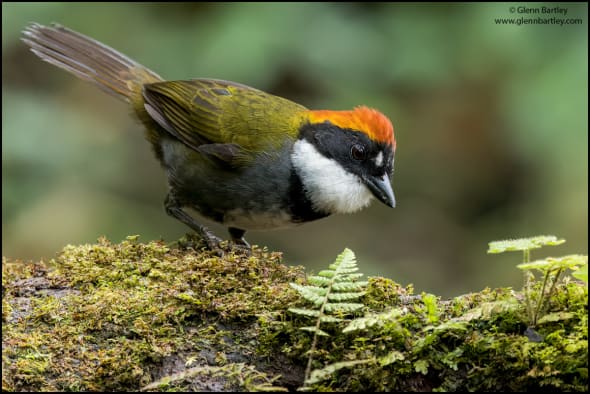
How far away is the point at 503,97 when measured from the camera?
6344mm

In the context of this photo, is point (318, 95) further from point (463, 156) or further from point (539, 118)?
point (539, 118)

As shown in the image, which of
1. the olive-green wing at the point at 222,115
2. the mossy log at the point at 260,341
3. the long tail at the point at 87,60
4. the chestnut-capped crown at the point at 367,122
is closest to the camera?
the mossy log at the point at 260,341

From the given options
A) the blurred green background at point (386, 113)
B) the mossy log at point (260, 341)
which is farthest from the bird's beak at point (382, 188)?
the blurred green background at point (386, 113)

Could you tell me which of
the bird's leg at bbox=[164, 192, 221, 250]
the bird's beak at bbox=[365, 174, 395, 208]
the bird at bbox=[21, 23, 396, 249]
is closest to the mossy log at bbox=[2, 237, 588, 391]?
the bird's leg at bbox=[164, 192, 221, 250]

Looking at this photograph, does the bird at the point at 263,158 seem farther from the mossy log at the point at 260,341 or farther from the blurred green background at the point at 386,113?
the blurred green background at the point at 386,113

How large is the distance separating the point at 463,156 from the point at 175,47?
293cm

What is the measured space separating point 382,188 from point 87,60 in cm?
221

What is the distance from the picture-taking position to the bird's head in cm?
374

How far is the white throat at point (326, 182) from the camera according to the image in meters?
3.75

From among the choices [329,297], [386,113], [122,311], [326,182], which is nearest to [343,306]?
[329,297]

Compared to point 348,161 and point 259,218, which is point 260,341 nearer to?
point 259,218

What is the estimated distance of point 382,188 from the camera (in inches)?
149

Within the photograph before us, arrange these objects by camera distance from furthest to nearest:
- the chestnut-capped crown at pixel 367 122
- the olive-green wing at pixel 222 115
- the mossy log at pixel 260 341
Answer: the olive-green wing at pixel 222 115, the chestnut-capped crown at pixel 367 122, the mossy log at pixel 260 341

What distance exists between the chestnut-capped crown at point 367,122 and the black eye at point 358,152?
8cm
